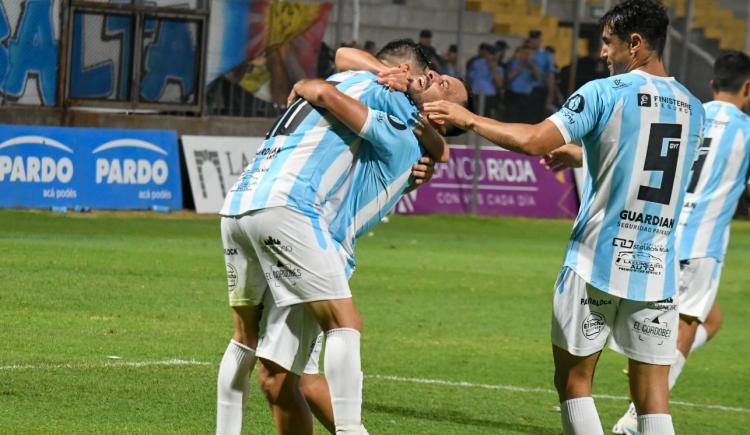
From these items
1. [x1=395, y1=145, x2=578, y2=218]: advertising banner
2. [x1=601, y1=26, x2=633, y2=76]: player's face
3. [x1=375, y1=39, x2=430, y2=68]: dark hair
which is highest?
[x1=601, y1=26, x2=633, y2=76]: player's face

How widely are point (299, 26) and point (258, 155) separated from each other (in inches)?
681

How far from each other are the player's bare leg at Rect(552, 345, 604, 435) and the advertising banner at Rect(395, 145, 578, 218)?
671 inches

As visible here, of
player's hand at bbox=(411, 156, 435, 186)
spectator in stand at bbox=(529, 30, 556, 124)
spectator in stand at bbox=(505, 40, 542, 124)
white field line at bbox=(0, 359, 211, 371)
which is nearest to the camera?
player's hand at bbox=(411, 156, 435, 186)

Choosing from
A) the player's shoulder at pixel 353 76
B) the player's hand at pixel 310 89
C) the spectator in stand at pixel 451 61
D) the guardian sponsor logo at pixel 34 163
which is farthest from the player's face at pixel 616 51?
the spectator in stand at pixel 451 61

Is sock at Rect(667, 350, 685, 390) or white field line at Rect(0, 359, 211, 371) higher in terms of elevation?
sock at Rect(667, 350, 685, 390)

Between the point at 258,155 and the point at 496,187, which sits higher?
the point at 258,155

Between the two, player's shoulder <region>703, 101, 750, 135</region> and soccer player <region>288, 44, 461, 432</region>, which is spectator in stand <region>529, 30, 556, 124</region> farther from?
soccer player <region>288, 44, 461, 432</region>

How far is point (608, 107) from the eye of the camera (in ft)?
19.0

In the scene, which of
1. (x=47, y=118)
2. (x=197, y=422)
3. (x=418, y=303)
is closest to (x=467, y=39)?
(x=47, y=118)

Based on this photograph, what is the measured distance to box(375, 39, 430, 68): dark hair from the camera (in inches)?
254

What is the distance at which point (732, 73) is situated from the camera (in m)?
9.23

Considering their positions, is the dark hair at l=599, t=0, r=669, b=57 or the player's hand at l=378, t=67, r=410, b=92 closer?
the dark hair at l=599, t=0, r=669, b=57

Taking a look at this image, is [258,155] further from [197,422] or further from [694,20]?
[694,20]

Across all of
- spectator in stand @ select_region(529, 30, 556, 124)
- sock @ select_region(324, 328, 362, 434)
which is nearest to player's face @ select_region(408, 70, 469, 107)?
sock @ select_region(324, 328, 362, 434)
